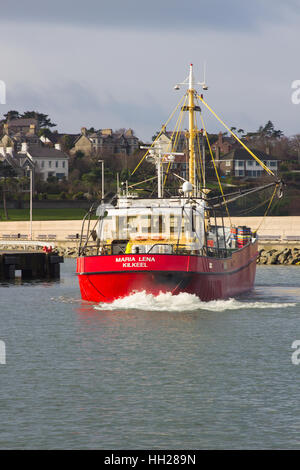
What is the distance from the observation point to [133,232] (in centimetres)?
4184

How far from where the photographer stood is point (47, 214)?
13300 cm

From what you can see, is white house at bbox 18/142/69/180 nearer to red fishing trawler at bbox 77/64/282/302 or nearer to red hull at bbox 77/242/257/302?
red fishing trawler at bbox 77/64/282/302

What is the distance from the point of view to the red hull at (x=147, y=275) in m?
37.3

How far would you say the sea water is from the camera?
19.7m

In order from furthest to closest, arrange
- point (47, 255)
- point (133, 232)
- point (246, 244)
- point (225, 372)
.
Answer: point (47, 255) → point (246, 244) → point (133, 232) → point (225, 372)

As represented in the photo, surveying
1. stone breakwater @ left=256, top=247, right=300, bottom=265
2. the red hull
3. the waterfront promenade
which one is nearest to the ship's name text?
the red hull

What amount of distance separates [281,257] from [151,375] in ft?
182

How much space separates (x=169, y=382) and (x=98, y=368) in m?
2.93

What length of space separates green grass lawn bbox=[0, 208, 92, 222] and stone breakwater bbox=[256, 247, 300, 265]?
48.7m

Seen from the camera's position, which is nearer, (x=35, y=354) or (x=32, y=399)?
(x=32, y=399)

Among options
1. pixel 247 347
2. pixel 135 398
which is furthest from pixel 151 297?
pixel 135 398
